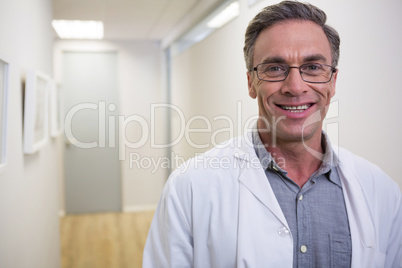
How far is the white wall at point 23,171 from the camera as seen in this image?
4.17 feet

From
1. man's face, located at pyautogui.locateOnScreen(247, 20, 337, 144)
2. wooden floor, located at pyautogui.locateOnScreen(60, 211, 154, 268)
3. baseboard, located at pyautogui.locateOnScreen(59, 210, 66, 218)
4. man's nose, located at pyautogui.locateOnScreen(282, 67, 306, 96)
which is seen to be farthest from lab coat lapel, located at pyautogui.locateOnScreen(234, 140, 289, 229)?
baseboard, located at pyautogui.locateOnScreen(59, 210, 66, 218)

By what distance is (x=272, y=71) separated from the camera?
41.4 inches

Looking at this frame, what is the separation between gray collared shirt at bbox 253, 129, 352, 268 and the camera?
1.00m

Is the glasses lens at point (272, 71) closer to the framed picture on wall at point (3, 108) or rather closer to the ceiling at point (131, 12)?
the framed picture on wall at point (3, 108)

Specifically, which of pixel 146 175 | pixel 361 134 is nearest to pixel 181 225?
pixel 361 134

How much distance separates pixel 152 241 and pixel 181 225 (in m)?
0.12

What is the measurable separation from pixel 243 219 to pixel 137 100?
3727 millimetres

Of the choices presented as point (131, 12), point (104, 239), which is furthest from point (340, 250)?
point (104, 239)

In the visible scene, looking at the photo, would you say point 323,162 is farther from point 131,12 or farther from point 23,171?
point 131,12

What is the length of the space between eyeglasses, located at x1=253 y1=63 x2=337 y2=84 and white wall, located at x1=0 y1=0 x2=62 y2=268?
0.83m

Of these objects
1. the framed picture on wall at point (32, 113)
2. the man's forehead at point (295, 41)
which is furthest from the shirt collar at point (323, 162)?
the framed picture on wall at point (32, 113)

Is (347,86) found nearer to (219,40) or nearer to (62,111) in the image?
(219,40)

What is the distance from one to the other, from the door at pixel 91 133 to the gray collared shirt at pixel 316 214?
144 inches

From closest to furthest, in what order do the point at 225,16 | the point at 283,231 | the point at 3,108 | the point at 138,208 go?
the point at 283,231 → the point at 3,108 → the point at 225,16 → the point at 138,208
